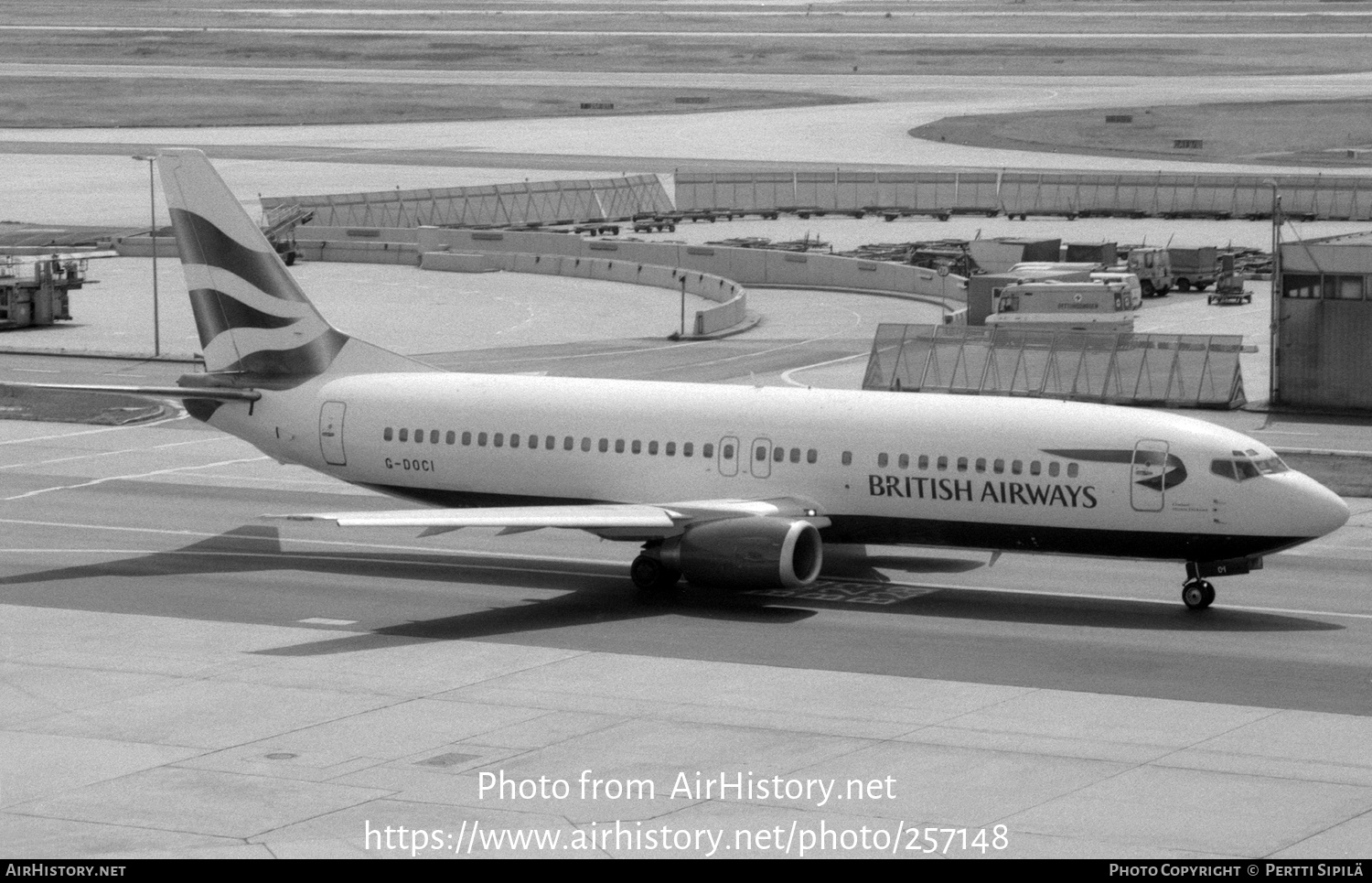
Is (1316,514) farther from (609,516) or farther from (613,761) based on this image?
(613,761)

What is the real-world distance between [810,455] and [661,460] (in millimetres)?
3654

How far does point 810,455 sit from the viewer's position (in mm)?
45125

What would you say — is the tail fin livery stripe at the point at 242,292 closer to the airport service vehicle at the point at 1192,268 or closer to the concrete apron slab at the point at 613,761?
the concrete apron slab at the point at 613,761

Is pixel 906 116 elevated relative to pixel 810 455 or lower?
elevated

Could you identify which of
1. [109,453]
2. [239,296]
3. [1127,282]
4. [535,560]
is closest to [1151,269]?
[1127,282]

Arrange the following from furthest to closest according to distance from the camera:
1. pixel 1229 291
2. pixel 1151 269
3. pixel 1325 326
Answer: pixel 1151 269 < pixel 1229 291 < pixel 1325 326

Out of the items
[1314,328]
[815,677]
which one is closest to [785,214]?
[1314,328]

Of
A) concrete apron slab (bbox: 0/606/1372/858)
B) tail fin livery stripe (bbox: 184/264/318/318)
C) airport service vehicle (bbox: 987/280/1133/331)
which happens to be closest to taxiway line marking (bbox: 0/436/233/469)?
tail fin livery stripe (bbox: 184/264/318/318)

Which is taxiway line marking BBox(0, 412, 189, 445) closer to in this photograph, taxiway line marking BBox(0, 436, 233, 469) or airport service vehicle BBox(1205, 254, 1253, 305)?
taxiway line marking BBox(0, 436, 233, 469)

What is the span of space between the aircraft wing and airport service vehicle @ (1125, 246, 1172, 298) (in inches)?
2656

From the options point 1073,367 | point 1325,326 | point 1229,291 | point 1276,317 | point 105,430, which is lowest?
point 105,430

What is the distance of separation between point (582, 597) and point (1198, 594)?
534 inches

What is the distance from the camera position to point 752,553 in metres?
42.3

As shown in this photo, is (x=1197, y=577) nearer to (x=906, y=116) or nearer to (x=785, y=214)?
(x=785, y=214)
